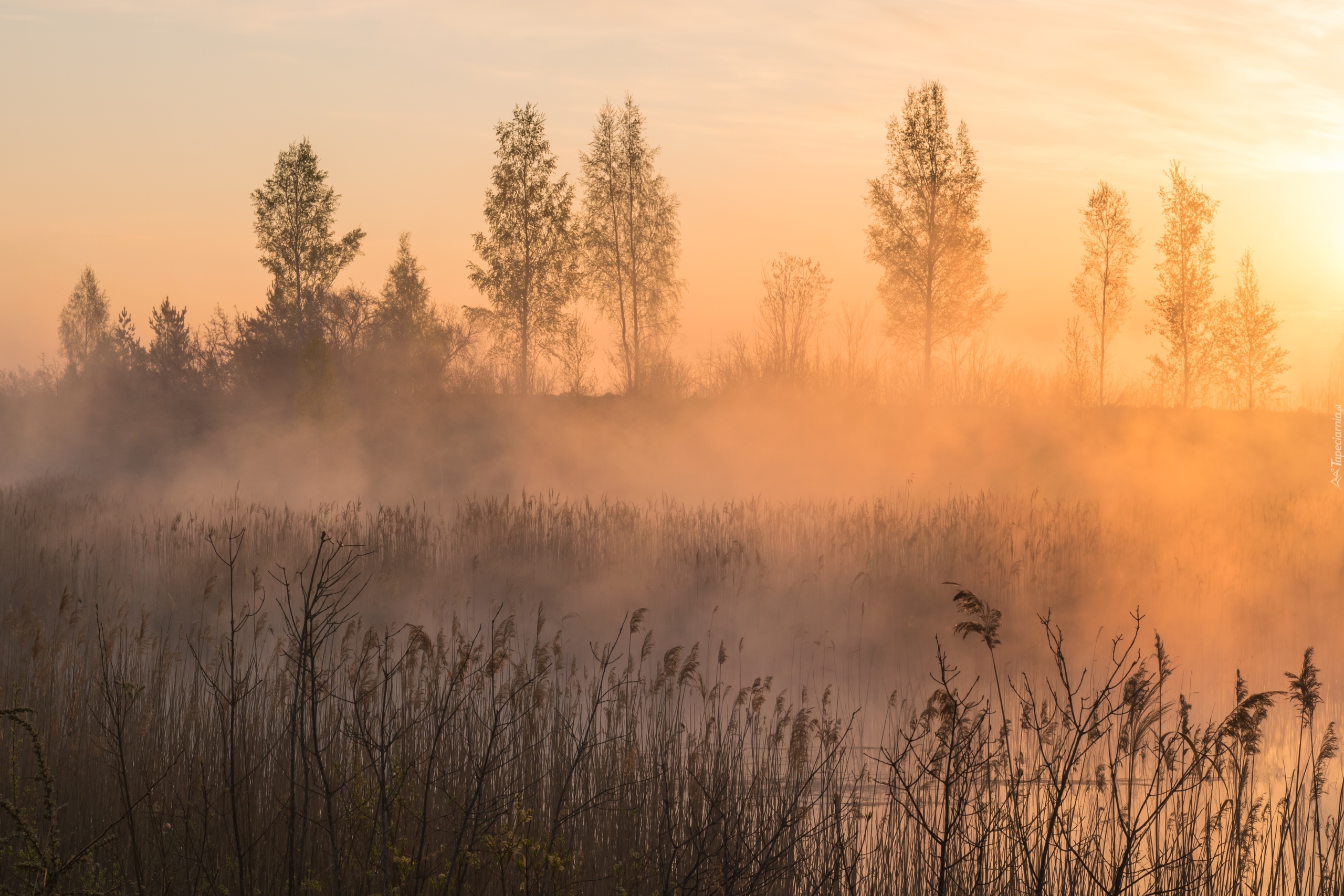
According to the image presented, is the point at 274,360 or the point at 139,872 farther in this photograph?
the point at 274,360

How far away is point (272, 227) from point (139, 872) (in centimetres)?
3390

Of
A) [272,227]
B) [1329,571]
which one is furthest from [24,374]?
[1329,571]

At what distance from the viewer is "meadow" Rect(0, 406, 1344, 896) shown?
144 inches

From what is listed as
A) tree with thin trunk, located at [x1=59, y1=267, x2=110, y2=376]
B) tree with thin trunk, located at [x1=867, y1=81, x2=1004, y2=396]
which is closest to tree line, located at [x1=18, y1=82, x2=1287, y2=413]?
tree with thin trunk, located at [x1=867, y1=81, x2=1004, y2=396]

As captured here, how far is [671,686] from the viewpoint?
6.23 metres

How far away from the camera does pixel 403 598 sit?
10977mm

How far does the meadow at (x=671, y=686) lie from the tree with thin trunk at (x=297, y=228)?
40.4 ft

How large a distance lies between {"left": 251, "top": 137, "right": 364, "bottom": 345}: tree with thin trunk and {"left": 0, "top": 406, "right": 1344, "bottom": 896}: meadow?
12.3 meters

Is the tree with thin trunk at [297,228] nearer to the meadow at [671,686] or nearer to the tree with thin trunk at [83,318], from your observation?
the meadow at [671,686]

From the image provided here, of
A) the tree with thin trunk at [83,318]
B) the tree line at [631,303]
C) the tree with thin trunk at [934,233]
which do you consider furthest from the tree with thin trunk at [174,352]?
the tree with thin trunk at [83,318]

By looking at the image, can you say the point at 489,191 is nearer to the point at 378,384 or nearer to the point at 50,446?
the point at 378,384

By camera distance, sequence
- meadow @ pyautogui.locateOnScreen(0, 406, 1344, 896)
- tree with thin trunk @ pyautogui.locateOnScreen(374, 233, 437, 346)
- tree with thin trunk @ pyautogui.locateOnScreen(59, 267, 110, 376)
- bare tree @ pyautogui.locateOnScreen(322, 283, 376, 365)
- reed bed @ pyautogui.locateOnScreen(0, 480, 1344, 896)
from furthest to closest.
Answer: tree with thin trunk @ pyautogui.locateOnScreen(59, 267, 110, 376), tree with thin trunk @ pyautogui.locateOnScreen(374, 233, 437, 346), bare tree @ pyautogui.locateOnScreen(322, 283, 376, 365), meadow @ pyautogui.locateOnScreen(0, 406, 1344, 896), reed bed @ pyautogui.locateOnScreen(0, 480, 1344, 896)

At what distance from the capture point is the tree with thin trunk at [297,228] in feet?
109

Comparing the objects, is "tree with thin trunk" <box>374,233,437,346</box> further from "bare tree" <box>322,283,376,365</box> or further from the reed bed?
the reed bed
